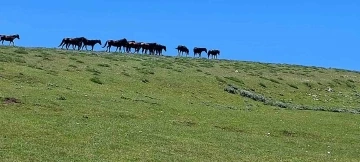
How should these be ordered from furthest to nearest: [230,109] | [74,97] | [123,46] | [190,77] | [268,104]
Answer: [123,46] < [190,77] < [268,104] < [230,109] < [74,97]

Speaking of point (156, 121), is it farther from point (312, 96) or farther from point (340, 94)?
point (340, 94)

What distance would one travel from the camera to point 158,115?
32.6 meters

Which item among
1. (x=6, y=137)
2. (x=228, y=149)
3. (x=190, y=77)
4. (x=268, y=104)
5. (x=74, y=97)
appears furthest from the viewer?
(x=190, y=77)

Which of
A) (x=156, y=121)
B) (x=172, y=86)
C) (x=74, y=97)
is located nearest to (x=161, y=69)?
(x=172, y=86)

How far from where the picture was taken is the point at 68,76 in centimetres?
4406

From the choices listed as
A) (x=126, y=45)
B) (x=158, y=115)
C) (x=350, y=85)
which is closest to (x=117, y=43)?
(x=126, y=45)

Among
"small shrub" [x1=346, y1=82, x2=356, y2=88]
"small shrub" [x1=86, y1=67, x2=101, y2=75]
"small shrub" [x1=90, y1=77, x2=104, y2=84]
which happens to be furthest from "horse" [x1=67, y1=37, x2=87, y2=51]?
"small shrub" [x1=90, y1=77, x2=104, y2=84]

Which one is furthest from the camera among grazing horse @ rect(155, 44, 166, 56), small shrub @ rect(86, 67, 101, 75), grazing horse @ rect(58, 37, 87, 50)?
grazing horse @ rect(155, 44, 166, 56)

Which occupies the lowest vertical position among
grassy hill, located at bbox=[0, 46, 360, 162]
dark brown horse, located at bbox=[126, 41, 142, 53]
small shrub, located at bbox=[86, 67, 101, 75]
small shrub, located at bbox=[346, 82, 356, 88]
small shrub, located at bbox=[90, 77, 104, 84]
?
small shrub, located at bbox=[346, 82, 356, 88]

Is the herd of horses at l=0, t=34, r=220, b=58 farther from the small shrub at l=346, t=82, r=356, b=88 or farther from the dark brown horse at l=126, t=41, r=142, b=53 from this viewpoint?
the small shrub at l=346, t=82, r=356, b=88

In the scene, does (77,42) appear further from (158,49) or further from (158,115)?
(158,115)

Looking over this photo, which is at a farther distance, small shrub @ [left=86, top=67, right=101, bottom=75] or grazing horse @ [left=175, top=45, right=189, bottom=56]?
grazing horse @ [left=175, top=45, right=189, bottom=56]

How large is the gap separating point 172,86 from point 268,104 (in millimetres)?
8103

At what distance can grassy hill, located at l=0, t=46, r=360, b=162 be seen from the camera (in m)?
22.7
